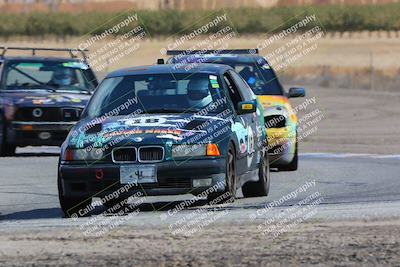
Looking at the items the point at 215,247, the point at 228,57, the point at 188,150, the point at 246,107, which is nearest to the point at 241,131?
the point at 246,107

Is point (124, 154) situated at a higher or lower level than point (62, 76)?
higher

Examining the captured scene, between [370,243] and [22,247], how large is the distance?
2443 mm

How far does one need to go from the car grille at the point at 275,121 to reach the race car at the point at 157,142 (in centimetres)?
456

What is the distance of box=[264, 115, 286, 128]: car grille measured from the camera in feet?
61.6

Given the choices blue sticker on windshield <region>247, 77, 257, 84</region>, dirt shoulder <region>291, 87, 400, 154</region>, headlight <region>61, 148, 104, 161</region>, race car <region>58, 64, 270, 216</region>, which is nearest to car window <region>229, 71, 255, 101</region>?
race car <region>58, 64, 270, 216</region>

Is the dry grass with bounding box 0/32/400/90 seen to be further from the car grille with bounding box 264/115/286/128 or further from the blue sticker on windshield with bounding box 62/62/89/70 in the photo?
the car grille with bounding box 264/115/286/128

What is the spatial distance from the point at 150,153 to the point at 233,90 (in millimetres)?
1970

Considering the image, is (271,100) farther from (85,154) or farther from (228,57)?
(85,154)

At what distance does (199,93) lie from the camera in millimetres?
13969

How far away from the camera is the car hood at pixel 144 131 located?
12.9 metres

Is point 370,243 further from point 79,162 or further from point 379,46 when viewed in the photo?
point 379,46

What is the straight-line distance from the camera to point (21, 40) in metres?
66.4

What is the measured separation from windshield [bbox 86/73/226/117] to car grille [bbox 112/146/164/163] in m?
0.78

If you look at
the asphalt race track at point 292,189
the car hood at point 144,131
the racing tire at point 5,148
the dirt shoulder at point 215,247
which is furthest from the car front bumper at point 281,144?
the dirt shoulder at point 215,247
